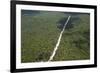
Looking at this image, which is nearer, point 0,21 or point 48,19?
point 0,21

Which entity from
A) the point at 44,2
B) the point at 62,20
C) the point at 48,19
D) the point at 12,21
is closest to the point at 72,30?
the point at 62,20

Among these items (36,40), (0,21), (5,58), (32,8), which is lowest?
(5,58)

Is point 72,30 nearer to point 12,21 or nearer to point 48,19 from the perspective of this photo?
point 48,19

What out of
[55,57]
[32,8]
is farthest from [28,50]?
[32,8]

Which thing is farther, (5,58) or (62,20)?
(62,20)

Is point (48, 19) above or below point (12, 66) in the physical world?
above

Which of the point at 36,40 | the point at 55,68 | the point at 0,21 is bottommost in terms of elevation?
the point at 55,68

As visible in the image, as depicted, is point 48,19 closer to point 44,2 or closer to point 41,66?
point 44,2

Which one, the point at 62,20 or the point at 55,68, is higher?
the point at 62,20
